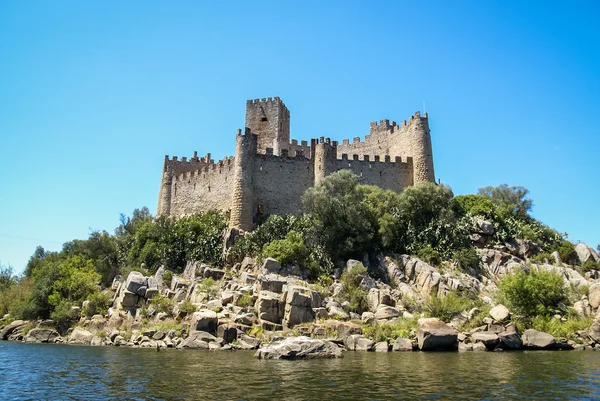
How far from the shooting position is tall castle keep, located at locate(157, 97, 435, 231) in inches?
1861

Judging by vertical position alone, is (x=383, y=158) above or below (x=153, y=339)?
above

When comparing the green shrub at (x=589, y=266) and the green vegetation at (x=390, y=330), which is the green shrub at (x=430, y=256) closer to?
the green vegetation at (x=390, y=330)

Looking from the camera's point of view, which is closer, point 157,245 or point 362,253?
point 362,253

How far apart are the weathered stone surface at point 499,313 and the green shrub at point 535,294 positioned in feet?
5.60

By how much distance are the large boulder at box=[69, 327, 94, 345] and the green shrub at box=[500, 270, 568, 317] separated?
28.9 m

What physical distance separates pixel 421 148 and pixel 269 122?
18737 millimetres

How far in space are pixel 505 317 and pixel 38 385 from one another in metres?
24.9

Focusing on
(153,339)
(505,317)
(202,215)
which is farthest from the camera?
(202,215)

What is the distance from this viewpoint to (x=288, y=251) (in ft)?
130

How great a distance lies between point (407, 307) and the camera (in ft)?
115

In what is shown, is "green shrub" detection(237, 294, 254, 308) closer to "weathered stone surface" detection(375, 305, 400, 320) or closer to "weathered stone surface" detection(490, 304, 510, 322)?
"weathered stone surface" detection(375, 305, 400, 320)

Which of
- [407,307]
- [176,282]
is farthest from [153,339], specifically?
[407,307]

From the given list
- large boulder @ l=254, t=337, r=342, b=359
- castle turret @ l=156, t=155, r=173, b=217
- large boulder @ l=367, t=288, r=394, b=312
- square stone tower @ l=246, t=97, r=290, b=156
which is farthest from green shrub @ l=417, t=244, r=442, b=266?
castle turret @ l=156, t=155, r=173, b=217

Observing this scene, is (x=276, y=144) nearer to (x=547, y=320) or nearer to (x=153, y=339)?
(x=153, y=339)
